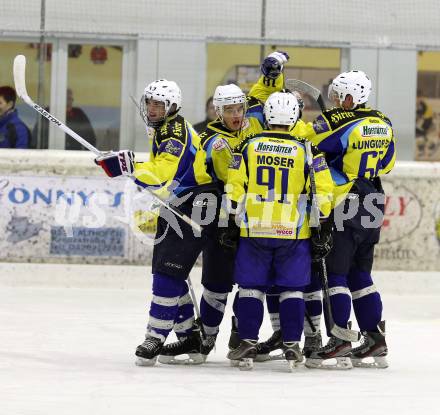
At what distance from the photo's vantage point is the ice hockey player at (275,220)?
6.46 metres

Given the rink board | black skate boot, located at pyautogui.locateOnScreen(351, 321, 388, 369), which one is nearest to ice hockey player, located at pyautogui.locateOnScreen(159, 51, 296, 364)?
black skate boot, located at pyautogui.locateOnScreen(351, 321, 388, 369)

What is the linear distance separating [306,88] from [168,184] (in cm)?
117

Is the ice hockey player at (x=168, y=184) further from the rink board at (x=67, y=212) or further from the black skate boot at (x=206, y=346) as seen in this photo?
the rink board at (x=67, y=212)

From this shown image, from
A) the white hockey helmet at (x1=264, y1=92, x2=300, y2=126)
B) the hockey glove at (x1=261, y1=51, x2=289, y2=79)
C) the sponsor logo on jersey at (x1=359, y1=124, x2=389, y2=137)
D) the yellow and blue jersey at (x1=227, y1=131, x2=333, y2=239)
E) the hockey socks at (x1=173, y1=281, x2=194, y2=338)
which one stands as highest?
the hockey glove at (x1=261, y1=51, x2=289, y2=79)

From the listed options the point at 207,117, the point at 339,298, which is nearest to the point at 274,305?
the point at 339,298

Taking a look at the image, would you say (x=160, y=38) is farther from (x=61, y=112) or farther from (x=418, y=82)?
(x=418, y=82)

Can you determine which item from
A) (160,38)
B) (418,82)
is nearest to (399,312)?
(418,82)

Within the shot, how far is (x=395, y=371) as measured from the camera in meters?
6.66

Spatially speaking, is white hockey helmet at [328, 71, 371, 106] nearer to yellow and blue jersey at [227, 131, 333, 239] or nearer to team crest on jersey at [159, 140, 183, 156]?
yellow and blue jersey at [227, 131, 333, 239]

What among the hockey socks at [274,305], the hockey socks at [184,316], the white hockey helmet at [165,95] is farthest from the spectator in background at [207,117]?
the white hockey helmet at [165,95]

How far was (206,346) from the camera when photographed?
6906mm

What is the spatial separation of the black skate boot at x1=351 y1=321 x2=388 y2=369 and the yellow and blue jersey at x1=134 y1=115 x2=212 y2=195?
115cm

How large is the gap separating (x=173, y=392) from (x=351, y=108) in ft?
6.15

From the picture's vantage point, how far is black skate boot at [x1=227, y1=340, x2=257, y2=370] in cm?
654
